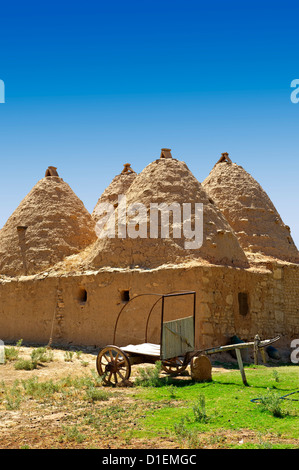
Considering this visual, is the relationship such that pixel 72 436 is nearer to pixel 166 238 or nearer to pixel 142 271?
pixel 142 271

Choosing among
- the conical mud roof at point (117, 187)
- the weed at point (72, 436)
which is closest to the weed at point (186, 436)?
the weed at point (72, 436)

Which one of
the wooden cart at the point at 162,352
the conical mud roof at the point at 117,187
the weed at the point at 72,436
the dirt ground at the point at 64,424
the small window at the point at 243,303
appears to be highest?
the conical mud roof at the point at 117,187

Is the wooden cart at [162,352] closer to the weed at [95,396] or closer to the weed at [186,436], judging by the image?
the weed at [95,396]

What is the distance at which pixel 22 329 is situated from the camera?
15.7 metres

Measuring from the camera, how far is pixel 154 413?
21.6 feet

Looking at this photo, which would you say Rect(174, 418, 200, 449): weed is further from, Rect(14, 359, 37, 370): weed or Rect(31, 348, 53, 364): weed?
Rect(31, 348, 53, 364): weed

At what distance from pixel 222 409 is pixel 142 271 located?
280 inches

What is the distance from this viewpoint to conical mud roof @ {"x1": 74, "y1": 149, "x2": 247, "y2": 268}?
45.3ft

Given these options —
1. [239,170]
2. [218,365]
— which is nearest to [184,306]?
[218,365]

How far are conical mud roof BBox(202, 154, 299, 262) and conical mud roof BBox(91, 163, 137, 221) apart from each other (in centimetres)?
444

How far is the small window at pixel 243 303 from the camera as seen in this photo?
14170mm

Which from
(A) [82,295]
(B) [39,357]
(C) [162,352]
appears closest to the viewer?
(C) [162,352]

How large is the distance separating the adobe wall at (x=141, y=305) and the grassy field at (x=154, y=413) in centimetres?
314

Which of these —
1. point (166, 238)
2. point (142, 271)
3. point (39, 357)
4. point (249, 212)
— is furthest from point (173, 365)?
point (249, 212)
